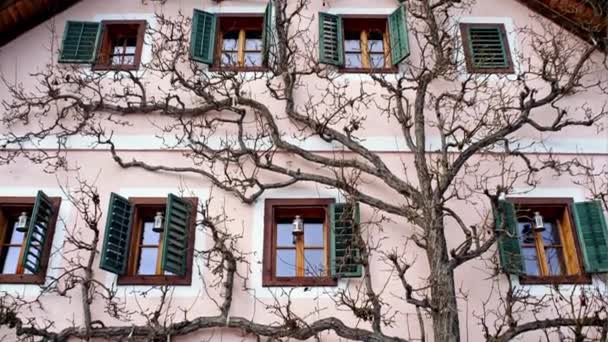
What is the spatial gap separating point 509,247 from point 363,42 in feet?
11.3

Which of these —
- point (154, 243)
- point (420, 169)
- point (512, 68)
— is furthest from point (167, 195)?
point (512, 68)

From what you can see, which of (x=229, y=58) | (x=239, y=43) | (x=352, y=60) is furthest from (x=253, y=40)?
(x=352, y=60)

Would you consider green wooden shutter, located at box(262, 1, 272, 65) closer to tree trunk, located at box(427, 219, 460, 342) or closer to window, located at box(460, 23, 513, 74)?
window, located at box(460, 23, 513, 74)

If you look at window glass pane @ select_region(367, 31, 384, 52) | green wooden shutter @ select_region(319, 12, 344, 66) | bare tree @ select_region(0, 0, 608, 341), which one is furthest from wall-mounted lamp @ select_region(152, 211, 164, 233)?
window glass pane @ select_region(367, 31, 384, 52)

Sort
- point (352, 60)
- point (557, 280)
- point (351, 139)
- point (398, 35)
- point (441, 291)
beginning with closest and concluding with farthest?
point (441, 291), point (557, 280), point (351, 139), point (398, 35), point (352, 60)

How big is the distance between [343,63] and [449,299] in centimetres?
358

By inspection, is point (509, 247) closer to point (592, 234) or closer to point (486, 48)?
point (592, 234)

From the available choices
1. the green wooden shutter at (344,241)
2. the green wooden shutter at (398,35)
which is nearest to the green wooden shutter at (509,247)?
the green wooden shutter at (344,241)

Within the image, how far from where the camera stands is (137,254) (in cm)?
838

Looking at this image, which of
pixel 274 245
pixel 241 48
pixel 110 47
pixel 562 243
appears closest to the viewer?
pixel 274 245

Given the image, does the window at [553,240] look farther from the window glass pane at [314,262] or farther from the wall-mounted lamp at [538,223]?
the window glass pane at [314,262]

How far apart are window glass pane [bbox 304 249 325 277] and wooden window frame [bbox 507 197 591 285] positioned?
209 centimetres

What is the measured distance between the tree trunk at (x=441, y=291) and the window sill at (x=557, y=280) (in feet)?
2.84

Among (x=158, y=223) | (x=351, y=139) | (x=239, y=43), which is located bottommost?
(x=158, y=223)
